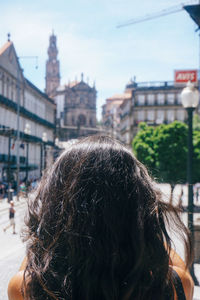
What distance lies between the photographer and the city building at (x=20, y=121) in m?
35.4

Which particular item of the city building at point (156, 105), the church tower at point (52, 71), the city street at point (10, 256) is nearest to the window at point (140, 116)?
the city building at point (156, 105)

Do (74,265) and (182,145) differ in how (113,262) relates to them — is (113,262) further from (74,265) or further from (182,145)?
(182,145)

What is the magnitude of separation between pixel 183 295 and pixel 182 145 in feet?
89.6

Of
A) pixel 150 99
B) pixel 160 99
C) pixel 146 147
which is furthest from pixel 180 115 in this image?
pixel 146 147

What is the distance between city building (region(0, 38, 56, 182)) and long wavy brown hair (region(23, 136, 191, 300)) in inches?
1038

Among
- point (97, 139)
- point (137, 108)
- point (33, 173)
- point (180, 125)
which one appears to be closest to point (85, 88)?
point (137, 108)

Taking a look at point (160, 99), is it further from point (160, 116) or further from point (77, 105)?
point (77, 105)

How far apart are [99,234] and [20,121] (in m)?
44.6

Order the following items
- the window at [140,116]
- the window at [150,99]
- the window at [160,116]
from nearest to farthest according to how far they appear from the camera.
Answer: the window at [160,116] → the window at [140,116] → the window at [150,99]

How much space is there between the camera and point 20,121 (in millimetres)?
45000

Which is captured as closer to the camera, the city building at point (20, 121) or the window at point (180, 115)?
the city building at point (20, 121)

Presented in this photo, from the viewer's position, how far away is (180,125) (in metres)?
29.2

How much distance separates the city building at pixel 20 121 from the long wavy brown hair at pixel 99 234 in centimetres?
2637

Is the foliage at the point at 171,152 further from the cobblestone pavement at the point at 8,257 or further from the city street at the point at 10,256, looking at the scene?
the cobblestone pavement at the point at 8,257
